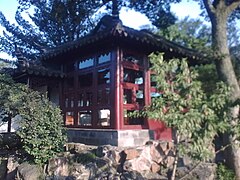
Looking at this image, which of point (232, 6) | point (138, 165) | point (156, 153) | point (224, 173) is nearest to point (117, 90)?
point (156, 153)

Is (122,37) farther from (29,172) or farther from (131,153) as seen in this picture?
(29,172)

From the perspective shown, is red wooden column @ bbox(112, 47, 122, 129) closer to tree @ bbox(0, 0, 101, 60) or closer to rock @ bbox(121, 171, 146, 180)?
rock @ bbox(121, 171, 146, 180)

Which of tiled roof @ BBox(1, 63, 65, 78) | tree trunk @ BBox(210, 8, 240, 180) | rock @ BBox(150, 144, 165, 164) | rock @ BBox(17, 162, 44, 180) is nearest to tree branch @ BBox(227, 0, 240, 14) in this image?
tree trunk @ BBox(210, 8, 240, 180)

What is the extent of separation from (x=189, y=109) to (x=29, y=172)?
4.32 meters

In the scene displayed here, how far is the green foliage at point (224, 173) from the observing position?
7.27m

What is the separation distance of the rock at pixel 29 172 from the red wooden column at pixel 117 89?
2.19m

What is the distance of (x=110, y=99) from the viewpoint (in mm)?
7129

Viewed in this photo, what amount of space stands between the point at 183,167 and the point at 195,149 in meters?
2.98

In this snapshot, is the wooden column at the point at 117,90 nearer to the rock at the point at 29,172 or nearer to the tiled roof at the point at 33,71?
the rock at the point at 29,172

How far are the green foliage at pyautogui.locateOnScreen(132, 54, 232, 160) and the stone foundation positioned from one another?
2.86 m

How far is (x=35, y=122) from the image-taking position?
6.43 meters

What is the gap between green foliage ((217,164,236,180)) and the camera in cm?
727

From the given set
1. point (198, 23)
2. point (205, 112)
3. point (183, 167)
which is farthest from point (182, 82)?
point (198, 23)

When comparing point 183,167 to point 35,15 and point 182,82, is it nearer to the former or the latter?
point 182,82
